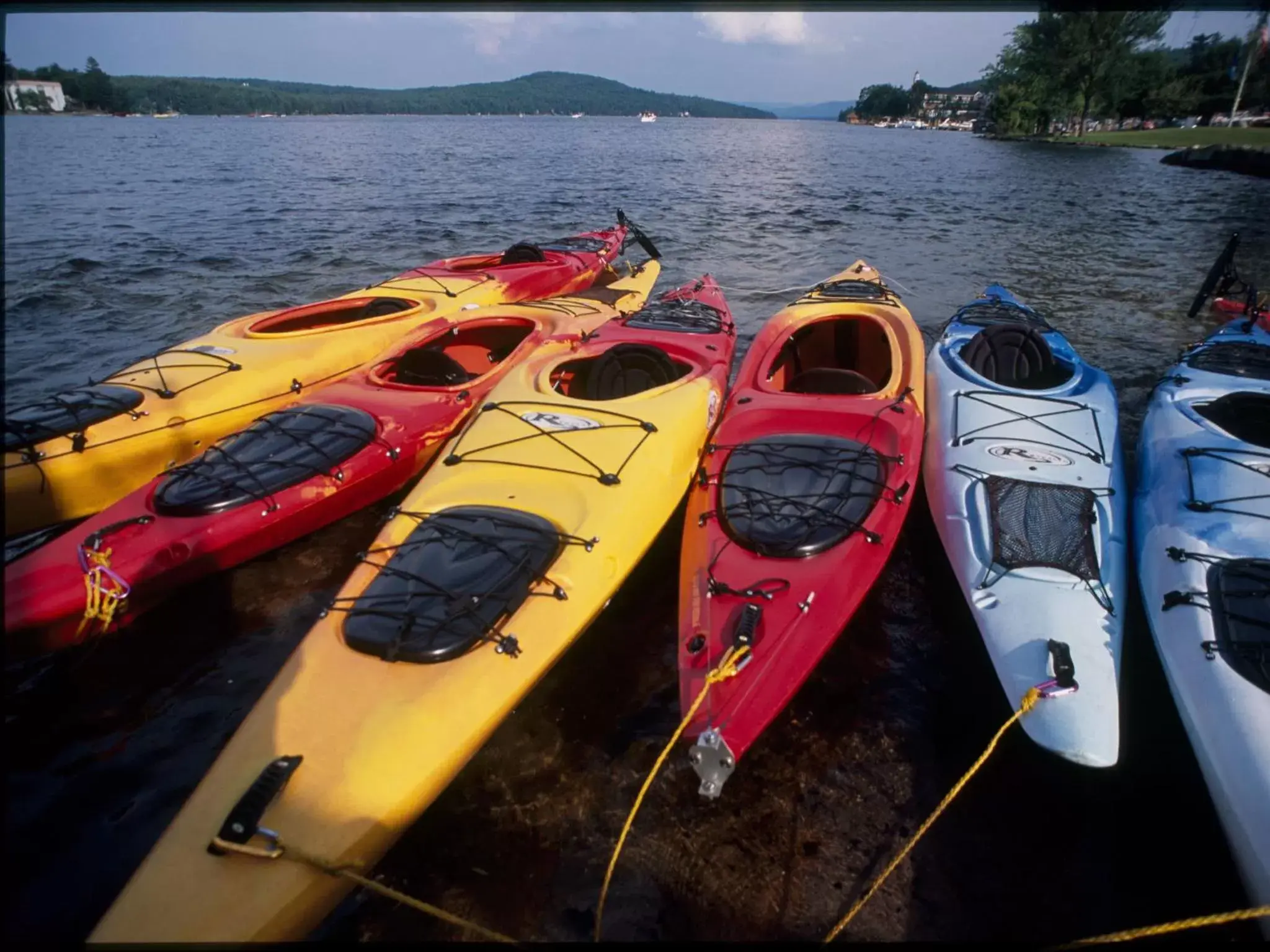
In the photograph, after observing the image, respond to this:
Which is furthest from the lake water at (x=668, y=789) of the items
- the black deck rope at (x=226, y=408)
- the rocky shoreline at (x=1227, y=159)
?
the rocky shoreline at (x=1227, y=159)

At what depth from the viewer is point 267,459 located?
5238 millimetres

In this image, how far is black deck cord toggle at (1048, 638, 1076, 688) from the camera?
138 inches

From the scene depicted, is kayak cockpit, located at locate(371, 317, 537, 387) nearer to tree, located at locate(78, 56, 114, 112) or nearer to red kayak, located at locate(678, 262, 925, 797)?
red kayak, located at locate(678, 262, 925, 797)

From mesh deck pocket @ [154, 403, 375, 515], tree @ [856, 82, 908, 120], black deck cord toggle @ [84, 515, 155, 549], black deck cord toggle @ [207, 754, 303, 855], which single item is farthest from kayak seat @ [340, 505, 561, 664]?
tree @ [856, 82, 908, 120]

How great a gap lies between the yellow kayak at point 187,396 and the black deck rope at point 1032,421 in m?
5.34

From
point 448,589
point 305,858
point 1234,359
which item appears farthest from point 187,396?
point 1234,359

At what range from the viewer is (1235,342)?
6.99 m

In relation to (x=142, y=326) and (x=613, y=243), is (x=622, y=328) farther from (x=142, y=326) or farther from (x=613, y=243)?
(x=142, y=326)

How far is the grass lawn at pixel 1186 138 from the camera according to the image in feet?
115

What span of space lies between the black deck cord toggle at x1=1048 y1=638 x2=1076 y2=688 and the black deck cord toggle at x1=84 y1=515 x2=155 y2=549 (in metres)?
5.44

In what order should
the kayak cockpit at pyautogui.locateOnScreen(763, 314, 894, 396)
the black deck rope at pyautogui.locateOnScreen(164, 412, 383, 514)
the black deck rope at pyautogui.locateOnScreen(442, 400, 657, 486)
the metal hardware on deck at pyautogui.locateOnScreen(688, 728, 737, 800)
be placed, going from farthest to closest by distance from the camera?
the kayak cockpit at pyautogui.locateOnScreen(763, 314, 894, 396) → the black deck rope at pyautogui.locateOnScreen(164, 412, 383, 514) → the black deck rope at pyautogui.locateOnScreen(442, 400, 657, 486) → the metal hardware on deck at pyautogui.locateOnScreen(688, 728, 737, 800)

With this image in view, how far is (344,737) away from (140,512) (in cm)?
272

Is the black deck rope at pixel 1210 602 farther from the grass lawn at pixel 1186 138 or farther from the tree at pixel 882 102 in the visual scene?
the tree at pixel 882 102

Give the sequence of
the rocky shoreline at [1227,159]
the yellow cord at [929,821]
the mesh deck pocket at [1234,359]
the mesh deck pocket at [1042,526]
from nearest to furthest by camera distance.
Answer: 1. the yellow cord at [929,821]
2. the mesh deck pocket at [1042,526]
3. the mesh deck pocket at [1234,359]
4. the rocky shoreline at [1227,159]
